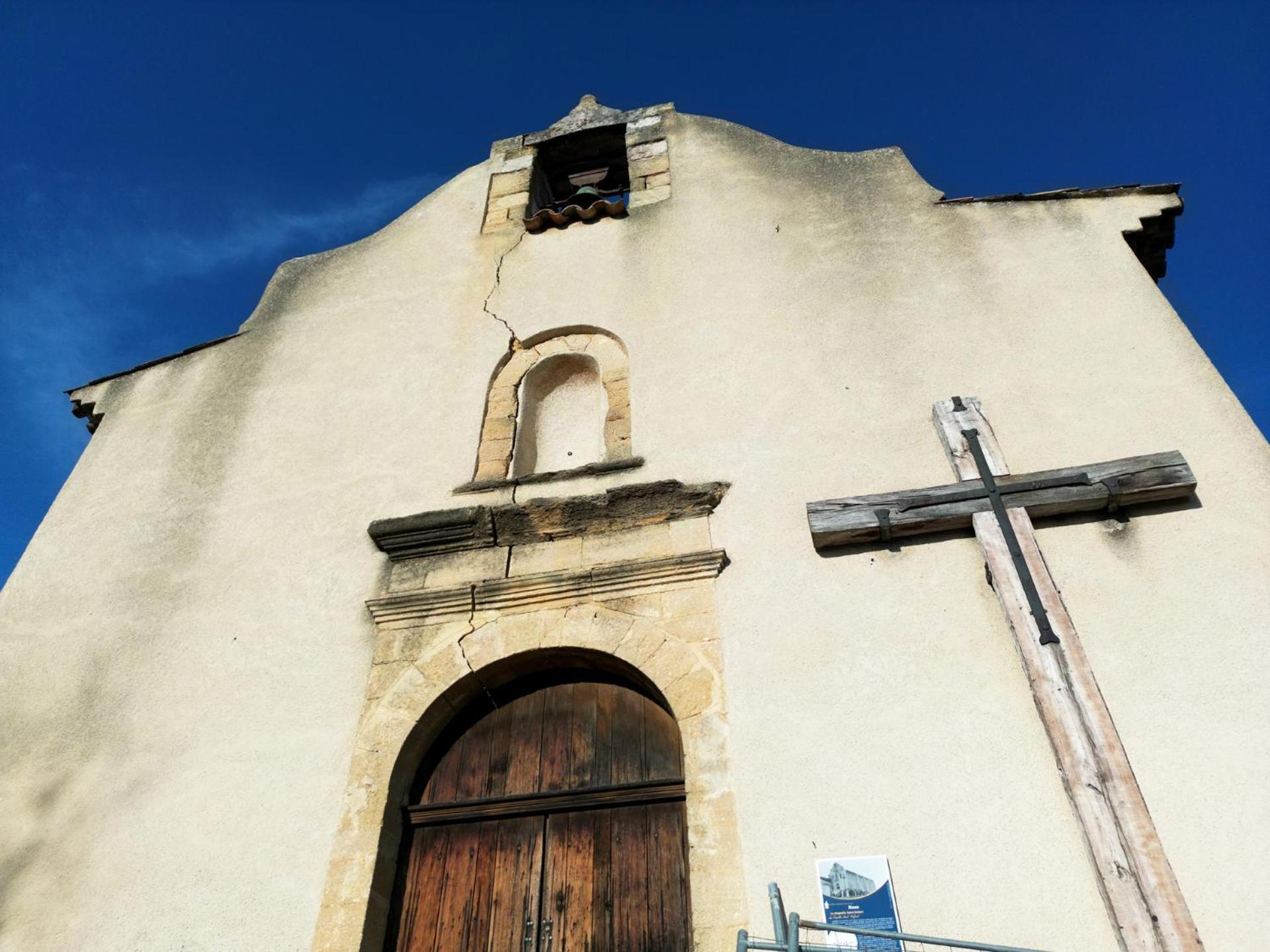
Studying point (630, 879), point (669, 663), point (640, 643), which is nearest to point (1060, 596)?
point (669, 663)

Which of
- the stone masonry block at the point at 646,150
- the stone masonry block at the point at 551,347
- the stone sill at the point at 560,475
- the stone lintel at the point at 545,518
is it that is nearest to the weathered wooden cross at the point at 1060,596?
the stone lintel at the point at 545,518

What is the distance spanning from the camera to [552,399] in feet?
18.4

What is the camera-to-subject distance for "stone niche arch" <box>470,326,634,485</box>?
16.4 ft

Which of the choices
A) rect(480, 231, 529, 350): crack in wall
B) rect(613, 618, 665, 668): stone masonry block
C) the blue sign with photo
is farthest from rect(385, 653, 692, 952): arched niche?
rect(480, 231, 529, 350): crack in wall

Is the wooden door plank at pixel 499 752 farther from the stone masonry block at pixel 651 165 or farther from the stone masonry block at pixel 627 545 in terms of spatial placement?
the stone masonry block at pixel 651 165

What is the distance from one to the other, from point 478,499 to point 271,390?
6.17 ft

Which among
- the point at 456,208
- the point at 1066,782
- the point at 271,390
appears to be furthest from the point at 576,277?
the point at 1066,782

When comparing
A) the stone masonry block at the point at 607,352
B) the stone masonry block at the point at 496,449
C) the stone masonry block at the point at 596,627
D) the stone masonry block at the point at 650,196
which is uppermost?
the stone masonry block at the point at 650,196

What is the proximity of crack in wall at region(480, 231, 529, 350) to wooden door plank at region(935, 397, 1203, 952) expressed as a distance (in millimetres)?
2891

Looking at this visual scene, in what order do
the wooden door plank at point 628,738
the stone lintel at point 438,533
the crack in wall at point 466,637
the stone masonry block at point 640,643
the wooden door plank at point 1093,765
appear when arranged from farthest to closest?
the stone lintel at point 438,533
the crack in wall at point 466,637
the stone masonry block at point 640,643
the wooden door plank at point 628,738
the wooden door plank at point 1093,765

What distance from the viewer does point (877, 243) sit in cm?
547

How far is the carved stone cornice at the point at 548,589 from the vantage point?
4.16m

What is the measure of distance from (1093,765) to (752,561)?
60.5 inches

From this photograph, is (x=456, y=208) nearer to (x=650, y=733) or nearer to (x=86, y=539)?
(x=86, y=539)
